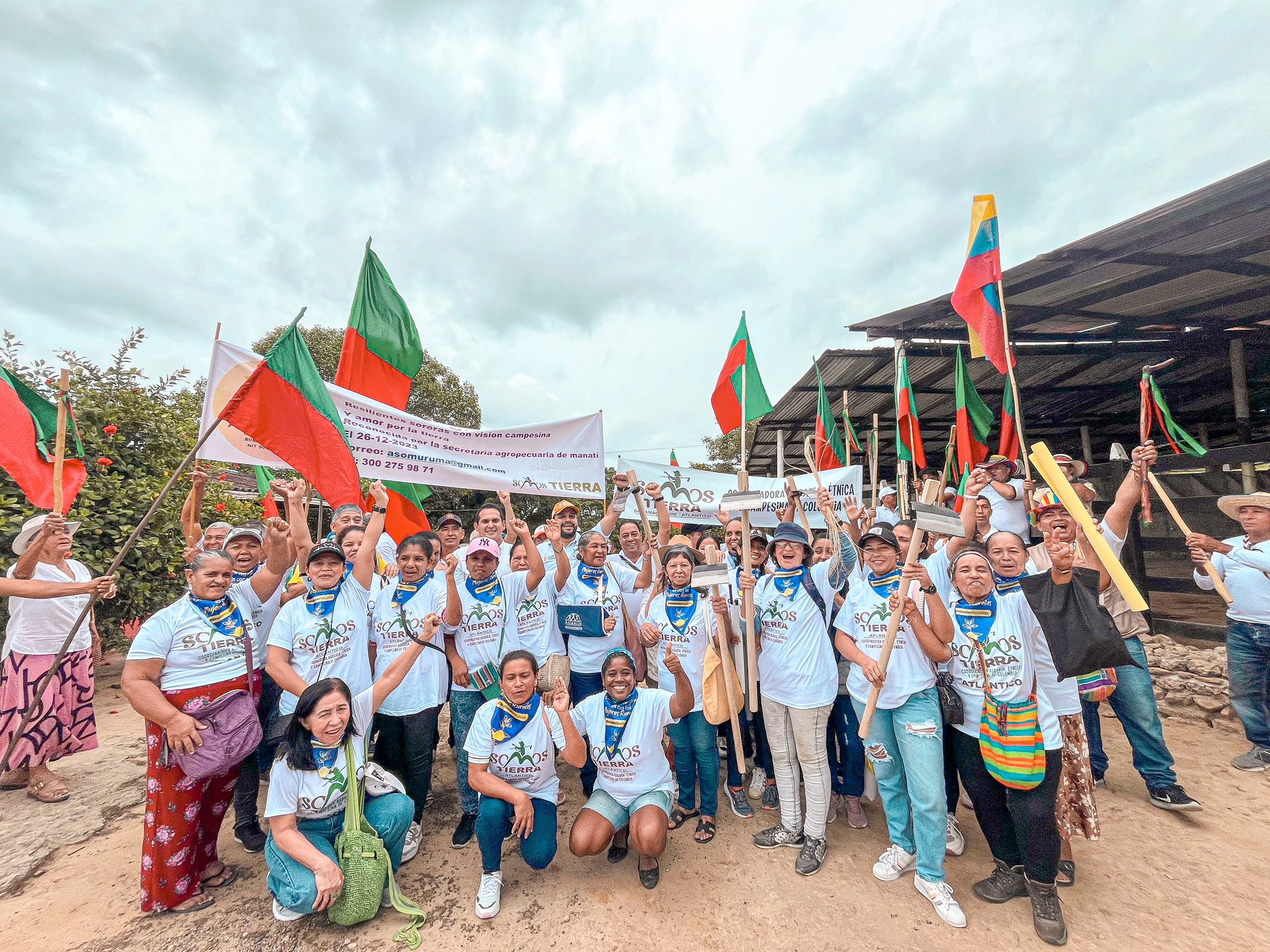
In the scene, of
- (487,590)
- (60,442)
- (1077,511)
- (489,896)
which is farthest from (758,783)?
(60,442)

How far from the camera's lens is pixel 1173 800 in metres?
3.52

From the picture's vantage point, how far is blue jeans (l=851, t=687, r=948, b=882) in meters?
2.74

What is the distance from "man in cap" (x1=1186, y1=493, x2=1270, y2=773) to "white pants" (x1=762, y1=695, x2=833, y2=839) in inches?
120

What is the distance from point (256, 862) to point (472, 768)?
157 cm

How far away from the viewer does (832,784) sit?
3764mm

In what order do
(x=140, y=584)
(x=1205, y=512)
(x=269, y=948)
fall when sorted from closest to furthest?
(x=269, y=948) → (x=140, y=584) → (x=1205, y=512)

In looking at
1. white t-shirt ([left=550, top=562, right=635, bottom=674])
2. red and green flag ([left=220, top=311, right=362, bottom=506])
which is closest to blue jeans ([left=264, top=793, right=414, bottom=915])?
white t-shirt ([left=550, top=562, right=635, bottom=674])

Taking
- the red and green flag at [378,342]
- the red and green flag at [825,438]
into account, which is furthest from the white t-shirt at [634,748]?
the red and green flag at [825,438]

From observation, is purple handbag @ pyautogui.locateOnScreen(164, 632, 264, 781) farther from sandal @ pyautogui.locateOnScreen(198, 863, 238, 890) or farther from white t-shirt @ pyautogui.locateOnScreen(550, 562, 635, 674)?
white t-shirt @ pyautogui.locateOnScreen(550, 562, 635, 674)

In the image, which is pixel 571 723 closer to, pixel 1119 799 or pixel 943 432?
pixel 1119 799

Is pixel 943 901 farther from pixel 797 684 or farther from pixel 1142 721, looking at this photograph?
pixel 1142 721

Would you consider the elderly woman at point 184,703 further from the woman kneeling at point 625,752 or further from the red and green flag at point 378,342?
the red and green flag at point 378,342

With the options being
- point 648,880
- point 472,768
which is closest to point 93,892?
point 472,768

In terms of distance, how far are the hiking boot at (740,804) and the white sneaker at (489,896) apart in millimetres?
1591
